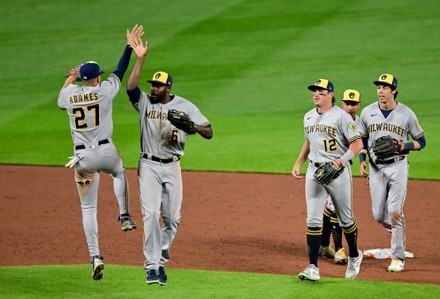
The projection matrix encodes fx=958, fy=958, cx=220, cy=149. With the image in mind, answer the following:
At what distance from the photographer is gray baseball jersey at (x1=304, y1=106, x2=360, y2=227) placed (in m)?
10.5

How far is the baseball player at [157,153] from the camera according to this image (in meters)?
9.99

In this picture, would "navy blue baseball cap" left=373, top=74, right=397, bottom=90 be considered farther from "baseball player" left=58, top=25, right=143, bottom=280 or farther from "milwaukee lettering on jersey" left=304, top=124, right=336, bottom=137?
"baseball player" left=58, top=25, right=143, bottom=280

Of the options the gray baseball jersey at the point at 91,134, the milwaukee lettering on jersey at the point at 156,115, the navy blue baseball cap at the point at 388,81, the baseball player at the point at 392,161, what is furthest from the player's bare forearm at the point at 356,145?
the gray baseball jersey at the point at 91,134

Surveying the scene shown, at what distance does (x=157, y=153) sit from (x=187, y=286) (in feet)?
4.92

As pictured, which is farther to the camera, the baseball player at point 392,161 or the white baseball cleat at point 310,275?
the baseball player at point 392,161

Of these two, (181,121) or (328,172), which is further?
(328,172)

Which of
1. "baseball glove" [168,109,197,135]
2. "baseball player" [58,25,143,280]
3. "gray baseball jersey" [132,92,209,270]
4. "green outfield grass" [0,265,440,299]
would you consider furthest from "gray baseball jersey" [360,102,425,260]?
"baseball player" [58,25,143,280]

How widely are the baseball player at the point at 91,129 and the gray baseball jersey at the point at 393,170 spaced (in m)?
3.26

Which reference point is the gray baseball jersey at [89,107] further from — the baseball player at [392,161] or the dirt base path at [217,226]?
the baseball player at [392,161]

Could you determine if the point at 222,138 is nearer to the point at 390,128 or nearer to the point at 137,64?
the point at 390,128

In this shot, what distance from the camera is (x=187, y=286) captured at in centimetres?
1038

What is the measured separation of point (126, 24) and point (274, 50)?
4287 mm

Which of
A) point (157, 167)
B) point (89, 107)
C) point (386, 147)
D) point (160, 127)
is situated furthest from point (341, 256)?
point (89, 107)

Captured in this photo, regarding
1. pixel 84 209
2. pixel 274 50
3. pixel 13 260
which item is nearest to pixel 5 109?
pixel 274 50
